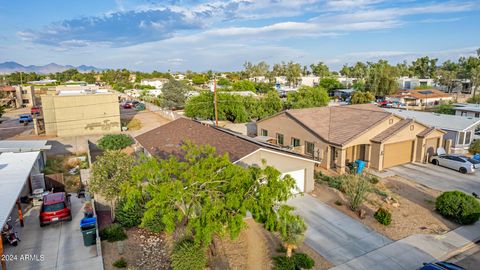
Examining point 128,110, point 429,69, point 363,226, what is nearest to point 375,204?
point 363,226

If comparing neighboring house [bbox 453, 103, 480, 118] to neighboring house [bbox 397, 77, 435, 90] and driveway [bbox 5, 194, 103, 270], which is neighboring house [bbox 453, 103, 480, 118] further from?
neighboring house [bbox 397, 77, 435, 90]

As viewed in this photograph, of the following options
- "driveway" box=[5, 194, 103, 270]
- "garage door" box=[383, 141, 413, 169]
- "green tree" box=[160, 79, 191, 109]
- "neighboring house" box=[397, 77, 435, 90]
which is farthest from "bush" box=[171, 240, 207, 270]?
"neighboring house" box=[397, 77, 435, 90]

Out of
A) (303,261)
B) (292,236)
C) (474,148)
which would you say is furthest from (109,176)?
(474,148)

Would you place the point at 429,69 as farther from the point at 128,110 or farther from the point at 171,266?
the point at 171,266

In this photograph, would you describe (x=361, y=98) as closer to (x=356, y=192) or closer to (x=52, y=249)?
(x=356, y=192)

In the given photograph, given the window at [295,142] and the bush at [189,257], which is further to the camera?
the window at [295,142]

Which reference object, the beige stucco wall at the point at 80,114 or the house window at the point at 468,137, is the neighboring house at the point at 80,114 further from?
the house window at the point at 468,137

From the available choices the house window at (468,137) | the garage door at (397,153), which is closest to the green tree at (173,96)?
the garage door at (397,153)
